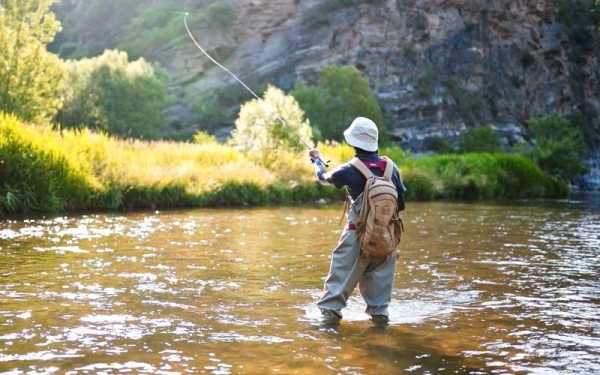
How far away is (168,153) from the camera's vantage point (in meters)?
22.9

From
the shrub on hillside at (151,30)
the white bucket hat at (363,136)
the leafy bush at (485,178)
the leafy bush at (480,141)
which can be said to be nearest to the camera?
the white bucket hat at (363,136)

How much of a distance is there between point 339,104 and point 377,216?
173ft

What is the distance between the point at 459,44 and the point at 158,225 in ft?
199

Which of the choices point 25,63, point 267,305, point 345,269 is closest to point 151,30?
point 25,63

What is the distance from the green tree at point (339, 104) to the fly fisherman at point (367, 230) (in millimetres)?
50877

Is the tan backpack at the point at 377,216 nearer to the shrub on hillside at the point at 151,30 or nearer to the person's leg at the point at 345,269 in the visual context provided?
the person's leg at the point at 345,269

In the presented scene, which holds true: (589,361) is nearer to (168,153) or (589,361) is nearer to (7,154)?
(7,154)

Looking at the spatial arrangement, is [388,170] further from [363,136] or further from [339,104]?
[339,104]

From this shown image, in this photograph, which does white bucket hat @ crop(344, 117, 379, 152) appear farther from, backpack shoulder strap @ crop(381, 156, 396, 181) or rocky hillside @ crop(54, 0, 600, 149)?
rocky hillside @ crop(54, 0, 600, 149)

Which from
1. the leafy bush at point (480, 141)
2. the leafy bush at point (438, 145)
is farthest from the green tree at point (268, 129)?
the leafy bush at point (438, 145)

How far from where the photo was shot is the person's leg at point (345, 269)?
677cm

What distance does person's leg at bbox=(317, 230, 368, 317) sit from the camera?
267 inches

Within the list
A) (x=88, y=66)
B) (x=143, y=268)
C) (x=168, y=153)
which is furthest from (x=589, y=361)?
(x=88, y=66)

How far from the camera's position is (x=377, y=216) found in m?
6.56
